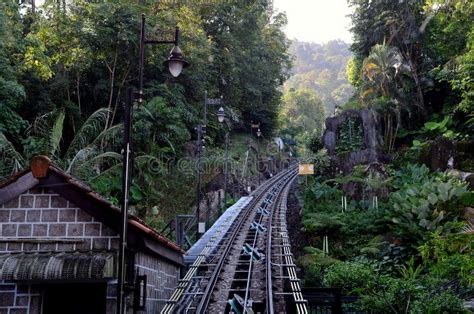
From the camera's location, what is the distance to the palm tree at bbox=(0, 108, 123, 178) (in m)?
18.0

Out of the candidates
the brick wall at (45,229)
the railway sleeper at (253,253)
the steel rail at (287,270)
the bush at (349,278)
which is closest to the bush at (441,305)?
the steel rail at (287,270)

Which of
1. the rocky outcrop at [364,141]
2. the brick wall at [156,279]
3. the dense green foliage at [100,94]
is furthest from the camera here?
the rocky outcrop at [364,141]

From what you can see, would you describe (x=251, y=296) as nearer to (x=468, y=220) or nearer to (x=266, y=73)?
(x=468, y=220)

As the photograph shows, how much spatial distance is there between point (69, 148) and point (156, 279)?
13246 mm

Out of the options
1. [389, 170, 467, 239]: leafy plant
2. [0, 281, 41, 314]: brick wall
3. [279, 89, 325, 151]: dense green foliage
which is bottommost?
[0, 281, 41, 314]: brick wall

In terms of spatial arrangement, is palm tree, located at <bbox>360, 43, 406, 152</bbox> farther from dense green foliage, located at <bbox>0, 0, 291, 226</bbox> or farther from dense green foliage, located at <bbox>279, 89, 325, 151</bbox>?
dense green foliage, located at <bbox>279, 89, 325, 151</bbox>

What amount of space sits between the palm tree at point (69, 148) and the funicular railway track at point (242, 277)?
6.26 meters

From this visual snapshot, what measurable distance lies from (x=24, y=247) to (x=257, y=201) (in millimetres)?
22418

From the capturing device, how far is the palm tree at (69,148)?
18000 mm

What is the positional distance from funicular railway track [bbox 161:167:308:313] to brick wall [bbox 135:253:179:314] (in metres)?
0.33

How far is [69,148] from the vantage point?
21.0m

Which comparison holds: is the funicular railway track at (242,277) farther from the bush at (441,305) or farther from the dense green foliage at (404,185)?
the bush at (441,305)

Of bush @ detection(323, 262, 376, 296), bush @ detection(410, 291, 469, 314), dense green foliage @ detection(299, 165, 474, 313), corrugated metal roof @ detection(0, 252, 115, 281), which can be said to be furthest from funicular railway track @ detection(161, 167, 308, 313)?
bush @ detection(410, 291, 469, 314)

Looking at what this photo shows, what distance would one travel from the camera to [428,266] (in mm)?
14117
